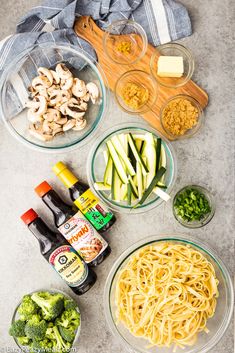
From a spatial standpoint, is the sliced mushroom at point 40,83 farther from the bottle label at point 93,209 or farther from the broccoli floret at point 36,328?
the broccoli floret at point 36,328

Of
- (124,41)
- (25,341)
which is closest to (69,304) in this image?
(25,341)

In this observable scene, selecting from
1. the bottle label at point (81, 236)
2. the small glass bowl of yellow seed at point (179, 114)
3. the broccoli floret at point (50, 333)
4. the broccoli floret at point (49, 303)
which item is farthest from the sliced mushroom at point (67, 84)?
the broccoli floret at point (50, 333)

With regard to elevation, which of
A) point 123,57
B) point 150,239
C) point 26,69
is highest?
point 26,69

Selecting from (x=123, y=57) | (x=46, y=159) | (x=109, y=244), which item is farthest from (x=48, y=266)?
(x=123, y=57)

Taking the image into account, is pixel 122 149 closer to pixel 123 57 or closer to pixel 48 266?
pixel 123 57

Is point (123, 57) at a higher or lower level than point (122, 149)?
higher

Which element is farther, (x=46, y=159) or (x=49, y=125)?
(x=46, y=159)
